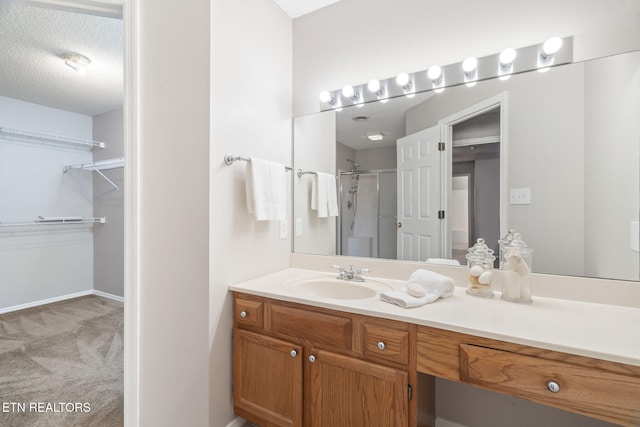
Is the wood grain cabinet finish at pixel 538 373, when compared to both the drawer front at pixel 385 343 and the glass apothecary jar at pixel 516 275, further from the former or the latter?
the glass apothecary jar at pixel 516 275

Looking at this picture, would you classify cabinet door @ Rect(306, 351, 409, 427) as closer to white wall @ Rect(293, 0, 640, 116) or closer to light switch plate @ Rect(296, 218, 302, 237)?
light switch plate @ Rect(296, 218, 302, 237)

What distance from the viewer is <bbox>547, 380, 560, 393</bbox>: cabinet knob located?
0.84m

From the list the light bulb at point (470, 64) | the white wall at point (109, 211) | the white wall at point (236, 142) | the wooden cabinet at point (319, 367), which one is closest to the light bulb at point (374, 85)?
the light bulb at point (470, 64)

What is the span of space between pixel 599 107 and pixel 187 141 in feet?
6.01

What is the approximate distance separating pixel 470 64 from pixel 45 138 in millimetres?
4650

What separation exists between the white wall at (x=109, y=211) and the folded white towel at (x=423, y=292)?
383 cm

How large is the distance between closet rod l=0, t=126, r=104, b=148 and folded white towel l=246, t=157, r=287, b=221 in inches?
141

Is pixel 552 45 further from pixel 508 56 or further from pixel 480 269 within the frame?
pixel 480 269

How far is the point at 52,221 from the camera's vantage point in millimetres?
3609

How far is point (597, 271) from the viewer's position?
4.02 feet

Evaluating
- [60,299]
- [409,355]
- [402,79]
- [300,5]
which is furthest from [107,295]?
[402,79]

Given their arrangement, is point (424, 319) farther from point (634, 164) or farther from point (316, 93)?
point (316, 93)

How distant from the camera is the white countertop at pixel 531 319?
0.83 m

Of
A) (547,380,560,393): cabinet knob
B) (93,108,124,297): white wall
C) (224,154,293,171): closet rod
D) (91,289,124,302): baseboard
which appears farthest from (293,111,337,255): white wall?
(91,289,124,302): baseboard
